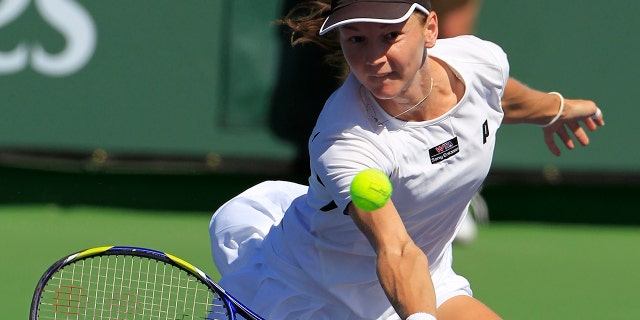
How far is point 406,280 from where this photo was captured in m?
2.88

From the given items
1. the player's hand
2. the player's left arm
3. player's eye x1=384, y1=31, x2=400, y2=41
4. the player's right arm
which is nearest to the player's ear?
player's eye x1=384, y1=31, x2=400, y2=41

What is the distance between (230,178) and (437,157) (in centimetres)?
347

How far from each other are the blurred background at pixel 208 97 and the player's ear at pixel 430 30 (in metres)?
3.07

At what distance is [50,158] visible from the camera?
21.2 ft

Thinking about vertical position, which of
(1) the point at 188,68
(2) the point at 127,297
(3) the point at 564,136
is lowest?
(2) the point at 127,297

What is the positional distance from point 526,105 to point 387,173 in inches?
34.0

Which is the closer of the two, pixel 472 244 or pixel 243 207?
pixel 243 207

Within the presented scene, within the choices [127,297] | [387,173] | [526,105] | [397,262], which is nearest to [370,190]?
[397,262]

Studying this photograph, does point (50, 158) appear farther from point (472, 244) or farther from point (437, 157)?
point (437, 157)

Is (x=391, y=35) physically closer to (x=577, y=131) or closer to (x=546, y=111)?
(x=546, y=111)

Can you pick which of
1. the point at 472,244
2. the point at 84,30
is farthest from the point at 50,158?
the point at 472,244

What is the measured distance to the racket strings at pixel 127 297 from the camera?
3.42 metres

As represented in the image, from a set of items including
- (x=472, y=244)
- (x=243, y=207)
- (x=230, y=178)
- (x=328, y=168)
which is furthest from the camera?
(x=230, y=178)

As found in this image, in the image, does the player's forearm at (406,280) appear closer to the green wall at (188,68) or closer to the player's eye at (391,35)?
the player's eye at (391,35)
